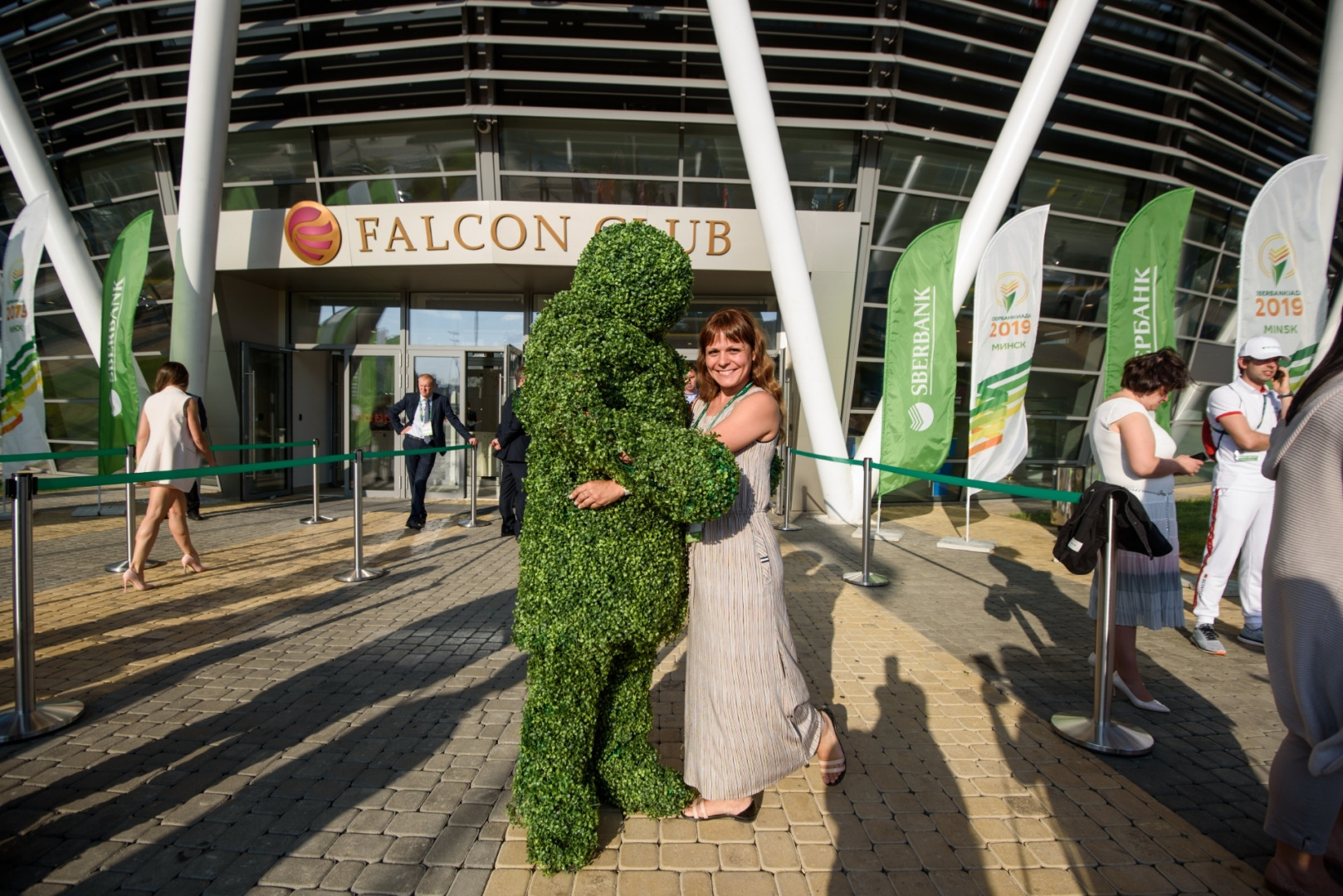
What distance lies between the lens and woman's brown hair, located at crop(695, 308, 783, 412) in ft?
7.71

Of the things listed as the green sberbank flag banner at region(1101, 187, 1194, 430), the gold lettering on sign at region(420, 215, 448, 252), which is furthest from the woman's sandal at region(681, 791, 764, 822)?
the gold lettering on sign at region(420, 215, 448, 252)

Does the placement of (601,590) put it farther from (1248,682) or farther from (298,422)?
(298,422)

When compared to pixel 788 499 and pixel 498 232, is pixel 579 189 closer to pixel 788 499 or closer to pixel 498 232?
Result: pixel 498 232

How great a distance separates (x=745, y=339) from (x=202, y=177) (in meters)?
9.53

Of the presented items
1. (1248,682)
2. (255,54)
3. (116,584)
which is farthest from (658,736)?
(255,54)

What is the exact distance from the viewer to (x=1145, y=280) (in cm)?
726

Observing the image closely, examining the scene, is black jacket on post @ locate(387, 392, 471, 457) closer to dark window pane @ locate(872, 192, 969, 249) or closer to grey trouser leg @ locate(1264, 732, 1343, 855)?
dark window pane @ locate(872, 192, 969, 249)

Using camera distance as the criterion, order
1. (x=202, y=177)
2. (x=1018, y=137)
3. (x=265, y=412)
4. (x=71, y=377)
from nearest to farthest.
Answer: (x=1018, y=137)
(x=202, y=177)
(x=265, y=412)
(x=71, y=377)


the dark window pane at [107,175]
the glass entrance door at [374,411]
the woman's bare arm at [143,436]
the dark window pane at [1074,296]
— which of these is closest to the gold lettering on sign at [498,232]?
the glass entrance door at [374,411]

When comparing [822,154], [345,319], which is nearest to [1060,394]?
[822,154]

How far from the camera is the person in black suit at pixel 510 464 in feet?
23.5

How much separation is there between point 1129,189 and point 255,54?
48.3 feet

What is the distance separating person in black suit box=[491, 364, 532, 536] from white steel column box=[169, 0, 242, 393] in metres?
4.88

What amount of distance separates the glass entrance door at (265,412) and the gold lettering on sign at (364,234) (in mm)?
2779
